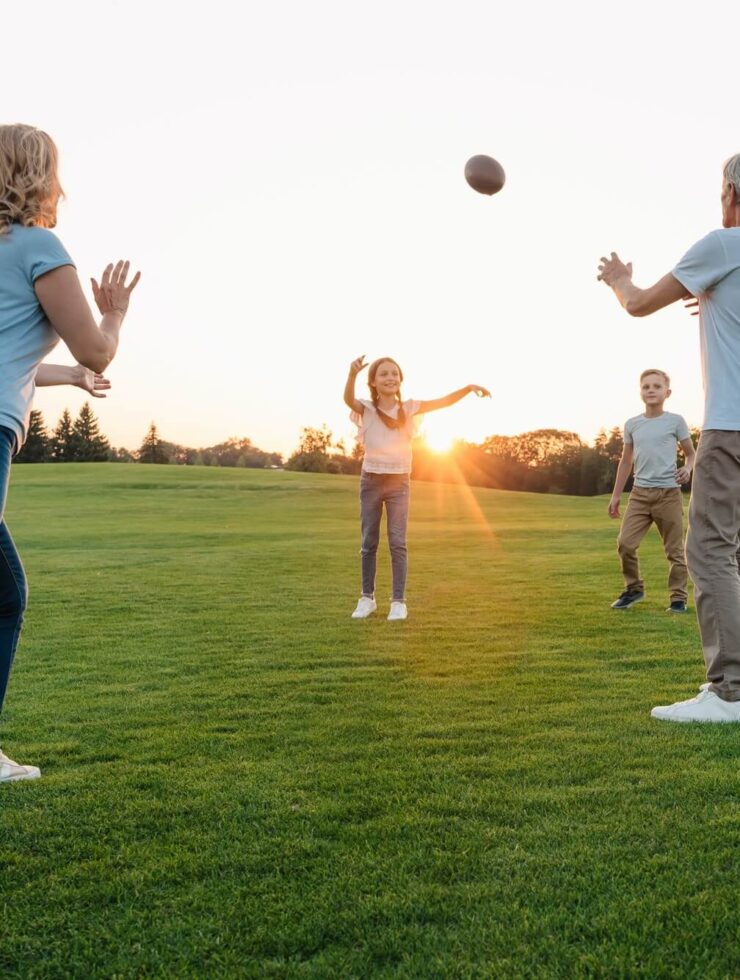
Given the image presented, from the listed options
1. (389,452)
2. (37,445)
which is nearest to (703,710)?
(389,452)

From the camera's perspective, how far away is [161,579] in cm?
1216

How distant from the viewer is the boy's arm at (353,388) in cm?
781

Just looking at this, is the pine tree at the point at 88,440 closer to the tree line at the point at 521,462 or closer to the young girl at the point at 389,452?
the tree line at the point at 521,462

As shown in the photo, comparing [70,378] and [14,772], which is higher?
[70,378]

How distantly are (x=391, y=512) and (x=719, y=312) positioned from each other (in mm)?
4261

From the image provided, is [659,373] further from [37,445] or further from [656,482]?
[37,445]

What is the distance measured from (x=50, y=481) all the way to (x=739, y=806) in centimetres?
4225

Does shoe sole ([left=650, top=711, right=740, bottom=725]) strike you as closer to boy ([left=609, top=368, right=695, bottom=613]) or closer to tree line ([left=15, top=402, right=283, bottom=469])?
boy ([left=609, top=368, right=695, bottom=613])

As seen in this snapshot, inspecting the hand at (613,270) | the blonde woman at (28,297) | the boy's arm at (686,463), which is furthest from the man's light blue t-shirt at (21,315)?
the boy's arm at (686,463)

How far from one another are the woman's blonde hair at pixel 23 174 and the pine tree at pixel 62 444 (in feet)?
269

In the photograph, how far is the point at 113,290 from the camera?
3684 millimetres

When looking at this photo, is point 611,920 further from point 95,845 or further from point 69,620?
point 69,620

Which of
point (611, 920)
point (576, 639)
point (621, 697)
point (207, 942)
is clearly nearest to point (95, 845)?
point (207, 942)

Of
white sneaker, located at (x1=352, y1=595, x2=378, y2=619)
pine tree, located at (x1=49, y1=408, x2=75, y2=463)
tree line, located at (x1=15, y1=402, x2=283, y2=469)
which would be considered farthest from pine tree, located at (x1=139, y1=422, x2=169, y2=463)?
white sneaker, located at (x1=352, y1=595, x2=378, y2=619)
